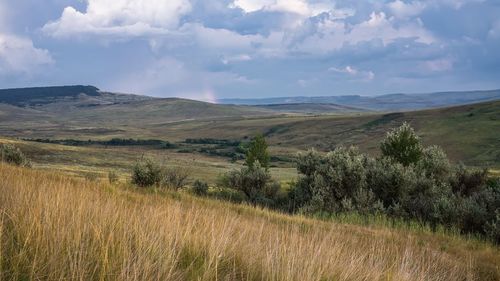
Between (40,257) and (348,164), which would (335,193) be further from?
(40,257)

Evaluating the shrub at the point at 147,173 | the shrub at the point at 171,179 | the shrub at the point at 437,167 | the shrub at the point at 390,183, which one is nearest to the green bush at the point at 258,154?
the shrub at the point at 437,167

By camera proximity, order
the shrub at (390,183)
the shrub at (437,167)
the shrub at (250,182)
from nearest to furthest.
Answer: the shrub at (390,183)
the shrub at (250,182)
the shrub at (437,167)

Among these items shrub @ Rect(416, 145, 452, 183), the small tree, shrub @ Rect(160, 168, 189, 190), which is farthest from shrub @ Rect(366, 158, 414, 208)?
the small tree

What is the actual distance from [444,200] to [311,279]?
57.0 feet

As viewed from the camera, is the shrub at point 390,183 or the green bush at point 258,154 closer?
the shrub at point 390,183

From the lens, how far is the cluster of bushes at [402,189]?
62.5ft

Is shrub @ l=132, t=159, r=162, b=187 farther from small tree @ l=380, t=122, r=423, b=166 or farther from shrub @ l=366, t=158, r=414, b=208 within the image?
small tree @ l=380, t=122, r=423, b=166

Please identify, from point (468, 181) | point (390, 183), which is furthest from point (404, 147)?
point (390, 183)

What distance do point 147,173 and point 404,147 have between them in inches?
1134

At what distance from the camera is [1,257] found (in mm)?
3516

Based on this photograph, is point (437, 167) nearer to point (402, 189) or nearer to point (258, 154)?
point (402, 189)

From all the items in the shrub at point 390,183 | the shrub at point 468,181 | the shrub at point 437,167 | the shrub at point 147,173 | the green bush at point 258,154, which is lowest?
the green bush at point 258,154

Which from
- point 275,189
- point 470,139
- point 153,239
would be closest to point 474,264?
point 153,239

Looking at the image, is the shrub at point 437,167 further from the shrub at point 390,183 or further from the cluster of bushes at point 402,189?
the shrub at point 390,183
